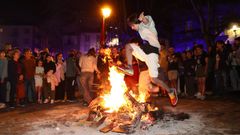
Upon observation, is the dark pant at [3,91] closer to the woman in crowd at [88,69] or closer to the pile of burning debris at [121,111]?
the woman in crowd at [88,69]

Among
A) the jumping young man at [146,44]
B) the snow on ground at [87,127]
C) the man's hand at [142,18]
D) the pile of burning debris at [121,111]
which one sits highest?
the man's hand at [142,18]

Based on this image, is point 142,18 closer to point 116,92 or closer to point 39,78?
point 116,92

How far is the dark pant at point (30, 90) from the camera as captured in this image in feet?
46.2

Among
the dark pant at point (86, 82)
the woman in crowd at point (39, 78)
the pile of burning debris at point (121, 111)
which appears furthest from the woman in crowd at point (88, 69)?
the pile of burning debris at point (121, 111)

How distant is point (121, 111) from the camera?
8633 mm

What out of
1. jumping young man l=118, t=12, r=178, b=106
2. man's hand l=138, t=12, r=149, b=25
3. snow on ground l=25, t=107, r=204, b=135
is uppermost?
man's hand l=138, t=12, r=149, b=25

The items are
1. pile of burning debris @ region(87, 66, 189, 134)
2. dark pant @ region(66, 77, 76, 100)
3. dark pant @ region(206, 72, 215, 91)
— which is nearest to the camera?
pile of burning debris @ region(87, 66, 189, 134)

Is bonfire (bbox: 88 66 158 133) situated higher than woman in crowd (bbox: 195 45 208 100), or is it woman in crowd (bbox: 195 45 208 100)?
woman in crowd (bbox: 195 45 208 100)

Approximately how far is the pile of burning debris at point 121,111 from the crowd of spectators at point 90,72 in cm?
307

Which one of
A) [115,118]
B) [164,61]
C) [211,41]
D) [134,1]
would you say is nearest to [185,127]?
[115,118]

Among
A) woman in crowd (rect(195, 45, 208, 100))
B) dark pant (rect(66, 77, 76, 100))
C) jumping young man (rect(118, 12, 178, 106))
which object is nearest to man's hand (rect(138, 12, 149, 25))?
jumping young man (rect(118, 12, 178, 106))

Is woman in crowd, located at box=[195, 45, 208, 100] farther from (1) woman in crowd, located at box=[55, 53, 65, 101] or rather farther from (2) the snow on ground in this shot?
(1) woman in crowd, located at box=[55, 53, 65, 101]

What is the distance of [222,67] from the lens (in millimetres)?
14273

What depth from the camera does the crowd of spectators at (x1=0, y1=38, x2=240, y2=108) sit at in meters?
13.2
